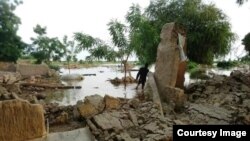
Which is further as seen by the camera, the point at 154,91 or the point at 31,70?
the point at 31,70

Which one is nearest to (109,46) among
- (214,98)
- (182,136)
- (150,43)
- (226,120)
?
(150,43)

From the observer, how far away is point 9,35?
78.9 feet

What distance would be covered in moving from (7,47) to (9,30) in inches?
56.2

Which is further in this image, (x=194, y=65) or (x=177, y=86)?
(x=194, y=65)

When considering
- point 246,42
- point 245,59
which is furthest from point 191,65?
point 245,59

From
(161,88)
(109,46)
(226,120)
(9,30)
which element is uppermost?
(9,30)

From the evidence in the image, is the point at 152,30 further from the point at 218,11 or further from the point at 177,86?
the point at 177,86

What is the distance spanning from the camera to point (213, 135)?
556 centimetres

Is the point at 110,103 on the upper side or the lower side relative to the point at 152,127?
upper

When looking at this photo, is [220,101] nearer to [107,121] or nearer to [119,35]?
[107,121]

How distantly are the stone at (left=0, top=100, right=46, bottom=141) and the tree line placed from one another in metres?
10.8

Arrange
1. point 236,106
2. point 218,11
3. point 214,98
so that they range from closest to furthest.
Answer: point 236,106, point 214,98, point 218,11

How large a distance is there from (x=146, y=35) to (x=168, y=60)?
783cm

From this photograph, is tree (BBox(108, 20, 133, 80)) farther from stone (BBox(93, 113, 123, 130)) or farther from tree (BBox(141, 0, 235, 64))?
stone (BBox(93, 113, 123, 130))
